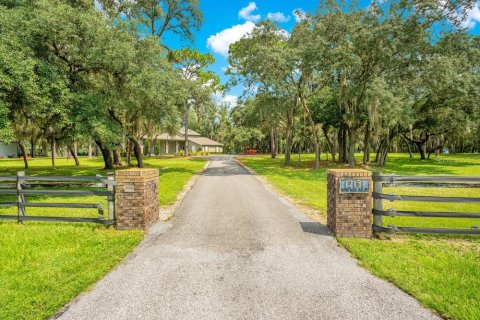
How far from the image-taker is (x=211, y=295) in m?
3.57

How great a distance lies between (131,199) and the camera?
20.2 ft

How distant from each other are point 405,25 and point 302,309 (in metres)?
22.0

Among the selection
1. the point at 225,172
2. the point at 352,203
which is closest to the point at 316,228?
the point at 352,203

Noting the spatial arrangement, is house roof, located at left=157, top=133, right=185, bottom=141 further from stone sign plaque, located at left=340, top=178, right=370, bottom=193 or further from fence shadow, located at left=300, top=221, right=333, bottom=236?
stone sign plaque, located at left=340, top=178, right=370, bottom=193

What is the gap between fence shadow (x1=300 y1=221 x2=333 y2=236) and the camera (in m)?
6.17

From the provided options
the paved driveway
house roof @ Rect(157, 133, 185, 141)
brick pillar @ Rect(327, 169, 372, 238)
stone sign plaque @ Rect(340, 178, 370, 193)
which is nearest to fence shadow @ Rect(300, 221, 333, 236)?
the paved driveway

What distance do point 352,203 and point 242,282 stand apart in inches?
122

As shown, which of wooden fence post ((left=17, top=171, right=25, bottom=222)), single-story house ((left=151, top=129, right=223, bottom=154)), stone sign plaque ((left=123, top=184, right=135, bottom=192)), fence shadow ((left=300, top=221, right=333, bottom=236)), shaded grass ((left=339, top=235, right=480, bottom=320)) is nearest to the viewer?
shaded grass ((left=339, top=235, right=480, bottom=320))

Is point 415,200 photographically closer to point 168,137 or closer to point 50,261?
point 50,261

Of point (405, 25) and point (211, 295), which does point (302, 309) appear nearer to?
point (211, 295)

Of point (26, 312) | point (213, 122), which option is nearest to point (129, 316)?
point (26, 312)

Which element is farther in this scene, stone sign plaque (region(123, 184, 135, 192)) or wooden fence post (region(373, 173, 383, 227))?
stone sign plaque (region(123, 184, 135, 192))

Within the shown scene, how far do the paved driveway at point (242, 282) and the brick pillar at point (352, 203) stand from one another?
Result: 1.54ft

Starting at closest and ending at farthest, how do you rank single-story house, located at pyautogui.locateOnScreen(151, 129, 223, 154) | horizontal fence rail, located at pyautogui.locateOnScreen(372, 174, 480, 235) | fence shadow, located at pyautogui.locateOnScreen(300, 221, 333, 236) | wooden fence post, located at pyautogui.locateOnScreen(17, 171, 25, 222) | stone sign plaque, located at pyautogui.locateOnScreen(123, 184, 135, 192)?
1. horizontal fence rail, located at pyautogui.locateOnScreen(372, 174, 480, 235)
2. stone sign plaque, located at pyautogui.locateOnScreen(123, 184, 135, 192)
3. fence shadow, located at pyautogui.locateOnScreen(300, 221, 333, 236)
4. wooden fence post, located at pyautogui.locateOnScreen(17, 171, 25, 222)
5. single-story house, located at pyautogui.locateOnScreen(151, 129, 223, 154)
